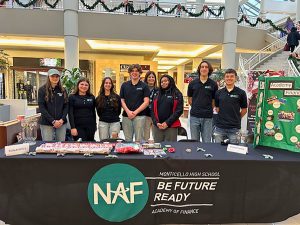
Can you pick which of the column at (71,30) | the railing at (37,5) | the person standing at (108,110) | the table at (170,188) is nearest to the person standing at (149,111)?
the person standing at (108,110)

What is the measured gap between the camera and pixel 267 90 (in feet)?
7.88

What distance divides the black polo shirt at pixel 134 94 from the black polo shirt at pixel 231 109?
0.99 meters

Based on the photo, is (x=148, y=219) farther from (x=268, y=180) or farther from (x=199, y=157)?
(x=268, y=180)

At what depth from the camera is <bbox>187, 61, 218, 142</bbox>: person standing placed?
10.7ft

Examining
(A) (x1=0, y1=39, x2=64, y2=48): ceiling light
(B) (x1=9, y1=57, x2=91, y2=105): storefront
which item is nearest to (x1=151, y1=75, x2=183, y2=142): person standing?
(A) (x1=0, y1=39, x2=64, y2=48): ceiling light

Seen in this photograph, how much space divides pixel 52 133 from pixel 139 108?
1121 mm

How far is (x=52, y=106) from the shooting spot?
3.08 metres

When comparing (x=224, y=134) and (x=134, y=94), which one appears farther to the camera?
(x=134, y=94)

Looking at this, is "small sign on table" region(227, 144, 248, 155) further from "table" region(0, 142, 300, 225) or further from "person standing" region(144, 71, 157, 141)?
"person standing" region(144, 71, 157, 141)

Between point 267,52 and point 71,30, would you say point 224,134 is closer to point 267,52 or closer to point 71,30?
point 71,30

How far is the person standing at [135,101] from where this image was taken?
3355 mm

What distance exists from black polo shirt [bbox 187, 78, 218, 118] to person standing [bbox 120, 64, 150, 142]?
0.63 m

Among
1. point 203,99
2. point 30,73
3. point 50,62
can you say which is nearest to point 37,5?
point 50,62

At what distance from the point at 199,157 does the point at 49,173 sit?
1.19 metres
